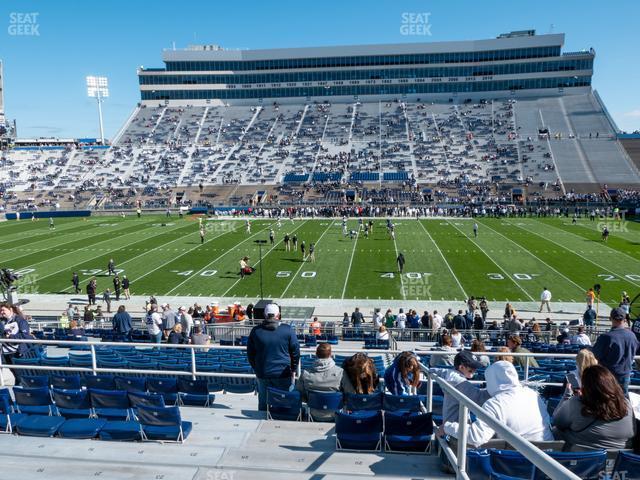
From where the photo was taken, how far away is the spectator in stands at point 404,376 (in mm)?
6086

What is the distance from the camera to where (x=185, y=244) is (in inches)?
1427

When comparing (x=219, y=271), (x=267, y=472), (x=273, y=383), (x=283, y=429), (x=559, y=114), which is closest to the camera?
(x=267, y=472)

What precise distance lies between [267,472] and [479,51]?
91.2m

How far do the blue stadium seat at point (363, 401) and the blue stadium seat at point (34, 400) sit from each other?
157 inches

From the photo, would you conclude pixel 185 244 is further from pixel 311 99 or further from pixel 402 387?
pixel 311 99

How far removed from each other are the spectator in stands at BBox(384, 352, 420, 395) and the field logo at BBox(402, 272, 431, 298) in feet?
56.0

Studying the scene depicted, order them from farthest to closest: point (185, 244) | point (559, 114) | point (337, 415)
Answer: point (559, 114) → point (185, 244) → point (337, 415)

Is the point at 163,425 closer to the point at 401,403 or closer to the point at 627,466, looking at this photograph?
the point at 401,403

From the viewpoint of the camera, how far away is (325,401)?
614 centimetres

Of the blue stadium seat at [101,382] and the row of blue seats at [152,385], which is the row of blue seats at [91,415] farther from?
the blue stadium seat at [101,382]

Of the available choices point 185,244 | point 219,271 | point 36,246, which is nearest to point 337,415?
point 219,271

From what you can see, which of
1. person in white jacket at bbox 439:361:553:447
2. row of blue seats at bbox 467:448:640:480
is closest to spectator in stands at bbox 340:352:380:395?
person in white jacket at bbox 439:361:553:447

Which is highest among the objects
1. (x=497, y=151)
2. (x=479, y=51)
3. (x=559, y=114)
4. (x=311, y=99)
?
(x=479, y=51)

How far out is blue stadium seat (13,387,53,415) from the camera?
21.4 feet
